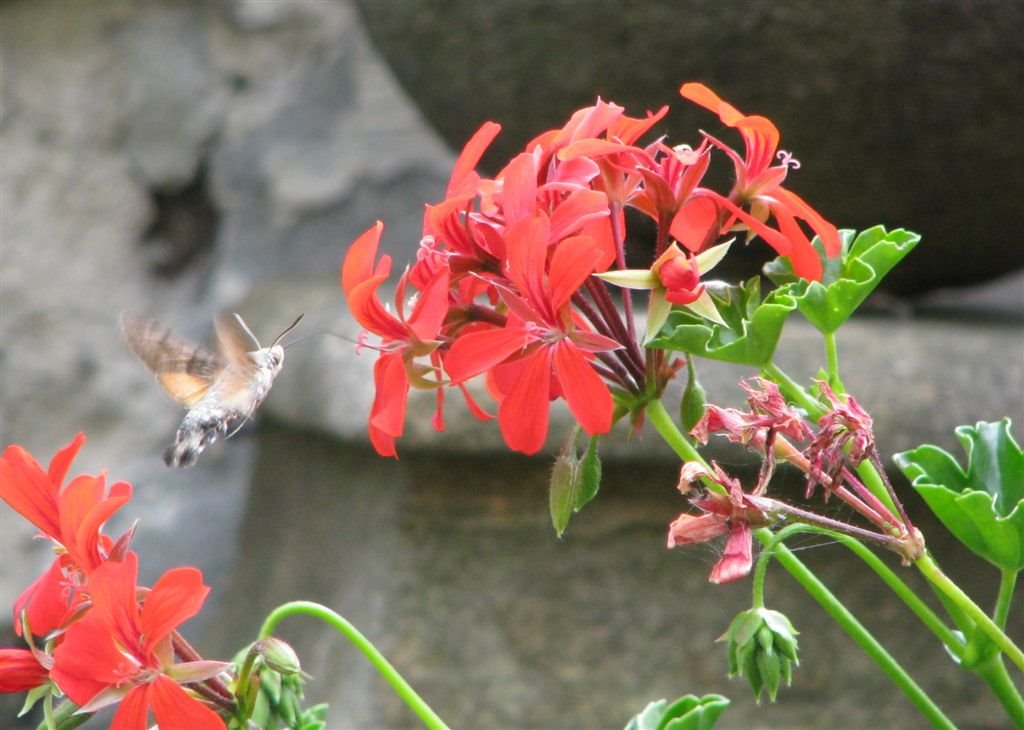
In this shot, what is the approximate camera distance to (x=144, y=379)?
1577 millimetres

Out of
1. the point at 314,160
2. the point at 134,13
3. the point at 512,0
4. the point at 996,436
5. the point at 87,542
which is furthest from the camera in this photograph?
the point at 314,160

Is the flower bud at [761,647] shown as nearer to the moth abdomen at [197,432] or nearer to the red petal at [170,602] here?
the red petal at [170,602]

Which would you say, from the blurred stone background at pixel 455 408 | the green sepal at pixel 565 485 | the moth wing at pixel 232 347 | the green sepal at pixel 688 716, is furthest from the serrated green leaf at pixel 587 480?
the blurred stone background at pixel 455 408

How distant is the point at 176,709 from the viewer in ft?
1.55

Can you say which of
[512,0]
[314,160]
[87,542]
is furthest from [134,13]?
[87,542]

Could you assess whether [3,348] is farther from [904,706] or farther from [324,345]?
[904,706]

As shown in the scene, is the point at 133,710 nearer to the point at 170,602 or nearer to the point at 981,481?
the point at 170,602

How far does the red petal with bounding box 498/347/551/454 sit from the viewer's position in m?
0.47

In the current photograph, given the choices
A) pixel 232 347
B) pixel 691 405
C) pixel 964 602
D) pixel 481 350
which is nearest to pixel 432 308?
pixel 481 350

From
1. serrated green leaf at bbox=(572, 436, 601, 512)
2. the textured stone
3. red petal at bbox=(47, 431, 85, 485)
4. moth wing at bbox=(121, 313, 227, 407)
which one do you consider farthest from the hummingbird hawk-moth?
the textured stone

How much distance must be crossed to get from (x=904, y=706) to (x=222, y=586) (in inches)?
34.6

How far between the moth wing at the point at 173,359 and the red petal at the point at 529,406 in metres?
0.37

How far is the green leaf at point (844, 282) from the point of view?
0.51 m

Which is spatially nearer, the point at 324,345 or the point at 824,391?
the point at 824,391
